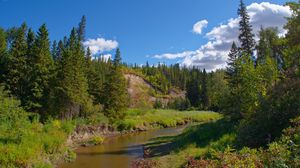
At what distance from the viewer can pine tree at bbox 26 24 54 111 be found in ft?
117

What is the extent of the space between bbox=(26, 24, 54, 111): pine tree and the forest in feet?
0.36

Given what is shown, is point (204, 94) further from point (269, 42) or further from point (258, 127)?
point (258, 127)

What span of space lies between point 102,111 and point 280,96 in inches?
1383

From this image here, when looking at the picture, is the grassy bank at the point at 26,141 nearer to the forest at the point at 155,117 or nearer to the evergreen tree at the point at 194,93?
the forest at the point at 155,117

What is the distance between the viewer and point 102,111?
4816 cm

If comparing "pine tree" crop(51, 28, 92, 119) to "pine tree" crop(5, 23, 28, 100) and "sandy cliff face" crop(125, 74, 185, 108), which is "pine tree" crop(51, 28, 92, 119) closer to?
"pine tree" crop(5, 23, 28, 100)

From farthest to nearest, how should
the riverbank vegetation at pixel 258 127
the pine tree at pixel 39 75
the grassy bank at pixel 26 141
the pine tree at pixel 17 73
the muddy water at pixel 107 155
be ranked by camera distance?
the pine tree at pixel 39 75 → the pine tree at pixel 17 73 → the muddy water at pixel 107 155 → the grassy bank at pixel 26 141 → the riverbank vegetation at pixel 258 127

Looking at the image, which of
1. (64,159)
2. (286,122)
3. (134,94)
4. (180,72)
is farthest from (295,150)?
(180,72)

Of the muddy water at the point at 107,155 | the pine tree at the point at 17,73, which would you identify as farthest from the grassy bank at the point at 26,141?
the pine tree at the point at 17,73

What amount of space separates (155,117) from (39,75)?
26.8 meters

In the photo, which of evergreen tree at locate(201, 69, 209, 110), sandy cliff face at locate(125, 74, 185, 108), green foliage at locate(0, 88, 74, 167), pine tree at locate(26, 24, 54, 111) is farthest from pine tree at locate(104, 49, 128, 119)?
sandy cliff face at locate(125, 74, 185, 108)

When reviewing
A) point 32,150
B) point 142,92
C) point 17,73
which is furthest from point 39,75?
point 142,92

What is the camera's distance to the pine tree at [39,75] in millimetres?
35531

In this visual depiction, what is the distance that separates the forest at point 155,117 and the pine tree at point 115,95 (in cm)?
16
